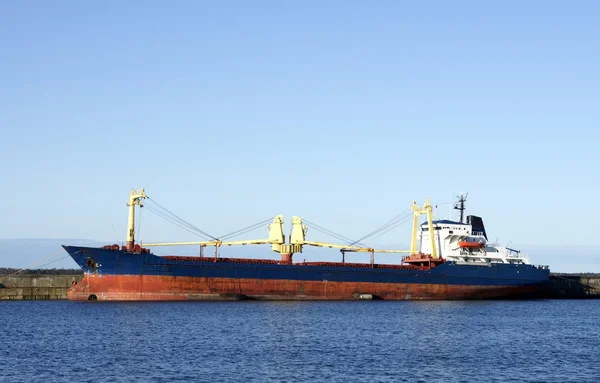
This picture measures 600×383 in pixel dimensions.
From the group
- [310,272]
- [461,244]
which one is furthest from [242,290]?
[461,244]

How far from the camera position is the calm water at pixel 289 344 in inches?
1098

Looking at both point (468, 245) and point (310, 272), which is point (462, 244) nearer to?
point (468, 245)

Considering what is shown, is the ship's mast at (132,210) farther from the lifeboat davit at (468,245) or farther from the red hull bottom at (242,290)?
the lifeboat davit at (468,245)

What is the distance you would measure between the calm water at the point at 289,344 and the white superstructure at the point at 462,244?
1292 centimetres

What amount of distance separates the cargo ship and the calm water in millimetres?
2124

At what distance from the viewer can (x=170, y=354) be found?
3152cm

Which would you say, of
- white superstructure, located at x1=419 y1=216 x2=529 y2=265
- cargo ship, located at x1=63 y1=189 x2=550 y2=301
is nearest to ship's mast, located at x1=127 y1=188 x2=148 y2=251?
cargo ship, located at x1=63 y1=189 x2=550 y2=301

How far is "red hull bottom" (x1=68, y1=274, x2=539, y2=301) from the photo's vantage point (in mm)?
53531

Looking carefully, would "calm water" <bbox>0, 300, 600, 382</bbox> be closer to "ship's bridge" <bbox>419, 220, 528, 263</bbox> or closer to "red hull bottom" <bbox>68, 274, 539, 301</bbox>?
"red hull bottom" <bbox>68, 274, 539, 301</bbox>

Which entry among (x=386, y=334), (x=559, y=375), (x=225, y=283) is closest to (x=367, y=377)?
(x=559, y=375)

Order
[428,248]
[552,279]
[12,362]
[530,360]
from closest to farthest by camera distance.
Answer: [12,362], [530,360], [428,248], [552,279]

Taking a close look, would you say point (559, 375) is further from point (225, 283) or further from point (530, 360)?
point (225, 283)

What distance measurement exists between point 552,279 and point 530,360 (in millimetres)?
48558

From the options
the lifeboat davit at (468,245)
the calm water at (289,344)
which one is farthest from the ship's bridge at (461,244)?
the calm water at (289,344)
